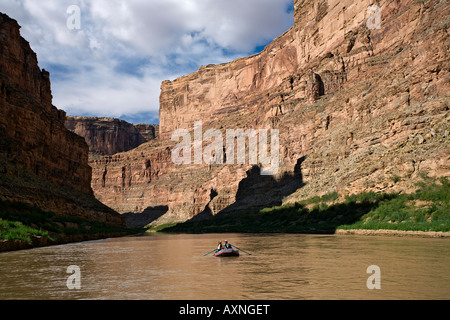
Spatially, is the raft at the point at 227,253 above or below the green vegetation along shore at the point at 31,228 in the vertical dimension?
below

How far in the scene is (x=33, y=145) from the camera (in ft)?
175

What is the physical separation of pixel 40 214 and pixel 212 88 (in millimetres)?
149800

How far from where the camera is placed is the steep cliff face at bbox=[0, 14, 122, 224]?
42153mm

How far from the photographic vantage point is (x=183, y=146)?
518 ft

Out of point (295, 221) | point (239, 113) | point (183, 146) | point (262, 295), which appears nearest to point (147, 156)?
point (183, 146)
